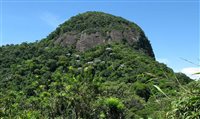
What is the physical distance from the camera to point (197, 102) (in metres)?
3.23

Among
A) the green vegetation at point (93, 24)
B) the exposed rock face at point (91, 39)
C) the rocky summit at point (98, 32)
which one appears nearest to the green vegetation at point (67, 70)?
the exposed rock face at point (91, 39)

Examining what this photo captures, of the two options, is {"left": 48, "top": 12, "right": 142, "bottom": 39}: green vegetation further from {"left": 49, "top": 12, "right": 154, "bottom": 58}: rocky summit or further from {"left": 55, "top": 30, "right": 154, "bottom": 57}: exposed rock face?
{"left": 55, "top": 30, "right": 154, "bottom": 57}: exposed rock face

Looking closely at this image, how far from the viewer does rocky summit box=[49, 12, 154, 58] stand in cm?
9969

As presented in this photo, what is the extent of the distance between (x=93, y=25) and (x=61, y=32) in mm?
7960

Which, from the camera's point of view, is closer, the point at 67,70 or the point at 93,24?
the point at 67,70

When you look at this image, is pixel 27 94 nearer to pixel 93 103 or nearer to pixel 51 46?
pixel 51 46

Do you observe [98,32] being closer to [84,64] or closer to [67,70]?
[84,64]

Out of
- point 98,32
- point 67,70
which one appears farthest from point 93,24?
point 67,70

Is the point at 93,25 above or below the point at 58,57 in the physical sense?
above

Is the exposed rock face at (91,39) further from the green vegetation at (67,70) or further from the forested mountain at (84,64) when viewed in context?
the green vegetation at (67,70)

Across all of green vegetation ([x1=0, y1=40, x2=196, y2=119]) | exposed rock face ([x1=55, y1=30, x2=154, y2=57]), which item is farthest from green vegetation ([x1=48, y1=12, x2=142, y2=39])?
green vegetation ([x1=0, y1=40, x2=196, y2=119])

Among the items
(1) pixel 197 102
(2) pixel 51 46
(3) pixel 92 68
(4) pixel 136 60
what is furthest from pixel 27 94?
(1) pixel 197 102

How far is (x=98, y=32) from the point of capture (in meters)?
101

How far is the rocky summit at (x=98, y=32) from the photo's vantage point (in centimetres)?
9969
